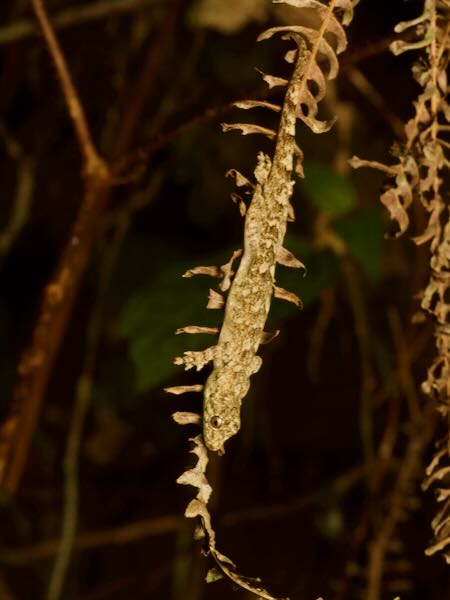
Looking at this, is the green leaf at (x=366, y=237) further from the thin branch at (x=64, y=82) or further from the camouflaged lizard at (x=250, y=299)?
the camouflaged lizard at (x=250, y=299)

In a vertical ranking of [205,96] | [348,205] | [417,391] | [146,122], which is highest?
[205,96]

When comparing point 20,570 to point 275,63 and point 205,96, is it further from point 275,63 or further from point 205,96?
point 275,63

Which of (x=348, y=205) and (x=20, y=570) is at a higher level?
(x=348, y=205)

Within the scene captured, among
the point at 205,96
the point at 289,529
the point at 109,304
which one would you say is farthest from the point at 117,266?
the point at 289,529

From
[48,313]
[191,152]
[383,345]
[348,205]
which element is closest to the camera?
[48,313]

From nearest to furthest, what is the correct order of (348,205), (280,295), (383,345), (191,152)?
(280,295), (348,205), (383,345), (191,152)

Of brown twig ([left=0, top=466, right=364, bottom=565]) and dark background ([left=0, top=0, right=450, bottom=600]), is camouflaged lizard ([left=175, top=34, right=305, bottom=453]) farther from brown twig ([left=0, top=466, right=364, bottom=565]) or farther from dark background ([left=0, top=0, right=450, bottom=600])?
brown twig ([left=0, top=466, right=364, bottom=565])
